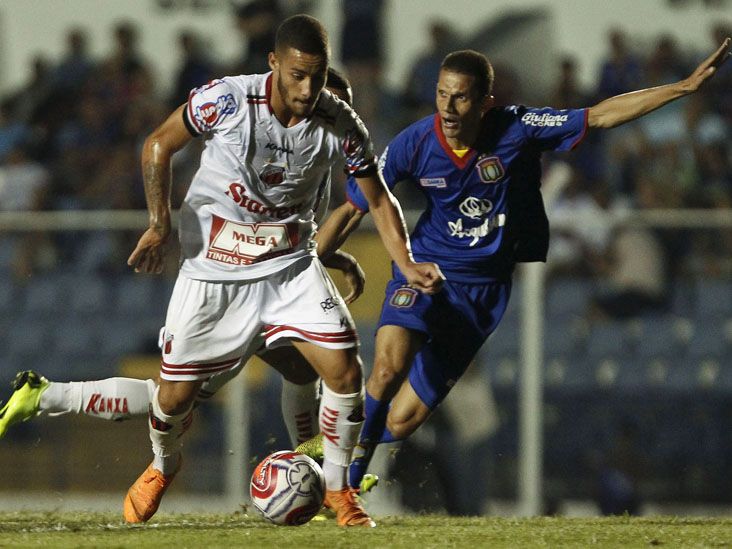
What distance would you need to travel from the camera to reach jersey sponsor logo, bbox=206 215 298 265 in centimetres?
606

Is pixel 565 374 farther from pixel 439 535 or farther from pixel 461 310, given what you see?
pixel 439 535

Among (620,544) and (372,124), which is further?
(372,124)

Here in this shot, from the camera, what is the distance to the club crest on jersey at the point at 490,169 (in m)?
6.90

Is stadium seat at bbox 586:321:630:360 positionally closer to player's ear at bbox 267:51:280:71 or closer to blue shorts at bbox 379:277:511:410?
blue shorts at bbox 379:277:511:410

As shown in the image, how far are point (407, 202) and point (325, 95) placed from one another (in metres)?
5.30

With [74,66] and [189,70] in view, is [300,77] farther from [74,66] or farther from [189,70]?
[74,66]

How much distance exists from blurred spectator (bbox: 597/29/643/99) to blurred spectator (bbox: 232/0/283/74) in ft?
9.65

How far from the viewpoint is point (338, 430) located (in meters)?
6.11

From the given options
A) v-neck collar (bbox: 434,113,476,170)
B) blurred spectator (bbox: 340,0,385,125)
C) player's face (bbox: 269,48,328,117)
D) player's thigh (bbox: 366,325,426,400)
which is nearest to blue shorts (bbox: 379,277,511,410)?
player's thigh (bbox: 366,325,426,400)

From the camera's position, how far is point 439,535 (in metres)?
5.96

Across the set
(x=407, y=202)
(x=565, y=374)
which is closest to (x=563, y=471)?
(x=565, y=374)

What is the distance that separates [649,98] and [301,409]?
6.94 ft

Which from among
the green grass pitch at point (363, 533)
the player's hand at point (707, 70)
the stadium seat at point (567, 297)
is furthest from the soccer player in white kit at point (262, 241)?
the stadium seat at point (567, 297)

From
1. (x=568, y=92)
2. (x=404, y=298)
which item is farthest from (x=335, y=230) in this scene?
(x=568, y=92)
